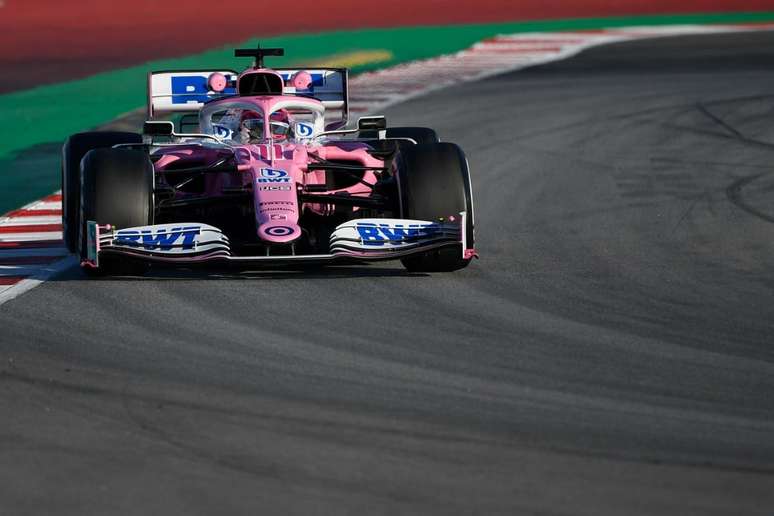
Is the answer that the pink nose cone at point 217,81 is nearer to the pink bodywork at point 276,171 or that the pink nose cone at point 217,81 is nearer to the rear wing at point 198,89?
the rear wing at point 198,89

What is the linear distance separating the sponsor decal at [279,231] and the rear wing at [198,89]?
3.45 meters

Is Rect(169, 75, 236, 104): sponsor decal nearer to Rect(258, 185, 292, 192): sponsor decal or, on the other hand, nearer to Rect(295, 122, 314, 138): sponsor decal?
Rect(295, 122, 314, 138): sponsor decal

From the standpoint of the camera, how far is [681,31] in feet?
103

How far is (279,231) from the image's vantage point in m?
10.9

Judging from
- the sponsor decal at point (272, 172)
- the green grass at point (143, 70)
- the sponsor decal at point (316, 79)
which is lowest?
the green grass at point (143, 70)

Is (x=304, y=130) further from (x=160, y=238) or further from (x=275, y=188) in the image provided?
(x=160, y=238)

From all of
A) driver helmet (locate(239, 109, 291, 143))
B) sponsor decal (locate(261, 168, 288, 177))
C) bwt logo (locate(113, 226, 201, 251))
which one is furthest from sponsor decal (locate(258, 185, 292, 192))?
driver helmet (locate(239, 109, 291, 143))

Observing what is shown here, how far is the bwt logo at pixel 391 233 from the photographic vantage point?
10969 millimetres

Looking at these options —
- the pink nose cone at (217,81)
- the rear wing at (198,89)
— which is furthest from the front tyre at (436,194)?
the pink nose cone at (217,81)

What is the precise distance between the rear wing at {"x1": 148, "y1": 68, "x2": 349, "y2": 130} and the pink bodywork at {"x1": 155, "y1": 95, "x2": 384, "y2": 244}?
1.17 m

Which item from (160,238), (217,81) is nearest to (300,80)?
(217,81)

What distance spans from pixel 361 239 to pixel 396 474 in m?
4.34

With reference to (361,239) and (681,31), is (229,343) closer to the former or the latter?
(361,239)

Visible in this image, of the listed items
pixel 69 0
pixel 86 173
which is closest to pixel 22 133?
pixel 86 173
